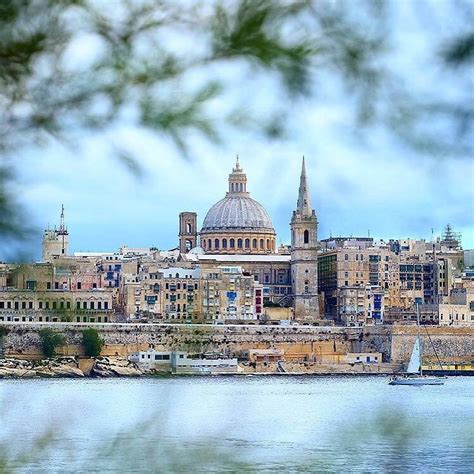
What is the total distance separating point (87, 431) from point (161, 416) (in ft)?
1.07

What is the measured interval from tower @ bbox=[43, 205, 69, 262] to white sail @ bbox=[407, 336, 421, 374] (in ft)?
168

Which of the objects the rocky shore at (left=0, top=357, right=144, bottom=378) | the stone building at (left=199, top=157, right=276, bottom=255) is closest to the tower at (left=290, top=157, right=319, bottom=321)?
the stone building at (left=199, top=157, right=276, bottom=255)

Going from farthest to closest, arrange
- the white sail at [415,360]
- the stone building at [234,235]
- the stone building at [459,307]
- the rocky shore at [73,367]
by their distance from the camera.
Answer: the stone building at [234,235] → the stone building at [459,307] → the white sail at [415,360] → the rocky shore at [73,367]

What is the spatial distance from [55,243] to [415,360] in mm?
52872

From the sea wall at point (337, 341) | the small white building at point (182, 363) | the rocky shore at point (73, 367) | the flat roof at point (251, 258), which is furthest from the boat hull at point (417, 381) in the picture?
the flat roof at point (251, 258)

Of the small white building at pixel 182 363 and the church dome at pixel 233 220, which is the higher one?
the church dome at pixel 233 220

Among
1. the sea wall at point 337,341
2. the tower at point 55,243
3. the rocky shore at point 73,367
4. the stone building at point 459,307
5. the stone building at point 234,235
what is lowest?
the tower at point 55,243

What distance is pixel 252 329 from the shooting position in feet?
186

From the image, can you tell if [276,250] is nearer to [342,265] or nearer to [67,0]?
[342,265]

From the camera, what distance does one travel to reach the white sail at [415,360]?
53553 millimetres

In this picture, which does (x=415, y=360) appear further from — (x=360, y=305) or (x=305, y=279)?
(x=305, y=279)

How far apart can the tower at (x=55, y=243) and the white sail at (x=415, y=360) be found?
168ft

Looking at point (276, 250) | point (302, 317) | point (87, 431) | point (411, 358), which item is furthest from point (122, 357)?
point (87, 431)

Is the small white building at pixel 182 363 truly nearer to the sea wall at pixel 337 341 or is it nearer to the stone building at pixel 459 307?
the sea wall at pixel 337 341
